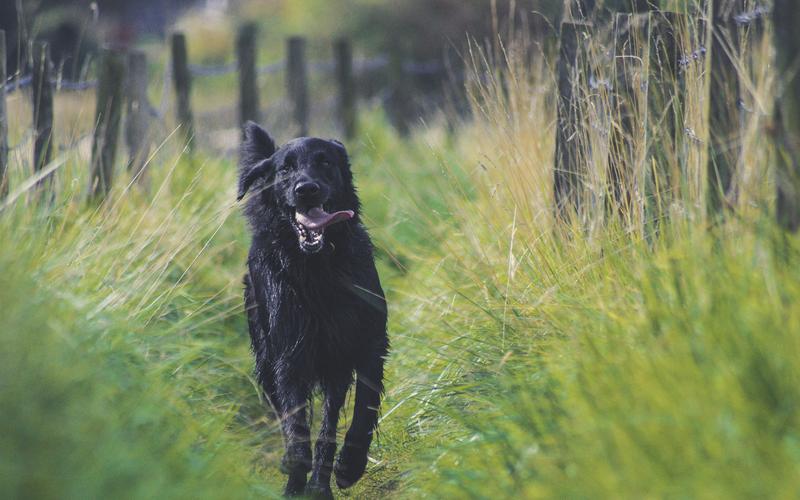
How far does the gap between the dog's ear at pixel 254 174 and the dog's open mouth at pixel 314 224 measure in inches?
14.8

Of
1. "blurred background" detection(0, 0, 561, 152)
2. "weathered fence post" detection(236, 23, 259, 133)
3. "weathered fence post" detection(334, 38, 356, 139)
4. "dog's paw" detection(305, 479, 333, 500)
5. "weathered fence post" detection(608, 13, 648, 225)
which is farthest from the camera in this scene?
"blurred background" detection(0, 0, 561, 152)

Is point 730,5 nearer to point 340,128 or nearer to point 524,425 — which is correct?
point 524,425

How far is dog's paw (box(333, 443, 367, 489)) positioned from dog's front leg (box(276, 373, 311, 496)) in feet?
0.45

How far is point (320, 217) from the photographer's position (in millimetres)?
3881

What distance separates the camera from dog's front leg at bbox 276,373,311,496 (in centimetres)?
358

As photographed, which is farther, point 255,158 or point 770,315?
point 255,158

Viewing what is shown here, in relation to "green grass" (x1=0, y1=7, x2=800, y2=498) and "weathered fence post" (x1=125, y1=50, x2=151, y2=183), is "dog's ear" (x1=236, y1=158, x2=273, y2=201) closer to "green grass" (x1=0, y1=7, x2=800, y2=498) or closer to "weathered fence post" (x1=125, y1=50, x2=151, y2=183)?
"green grass" (x1=0, y1=7, x2=800, y2=498)

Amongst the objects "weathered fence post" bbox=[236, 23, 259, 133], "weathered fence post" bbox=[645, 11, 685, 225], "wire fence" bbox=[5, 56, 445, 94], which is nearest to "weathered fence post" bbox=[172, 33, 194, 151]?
"wire fence" bbox=[5, 56, 445, 94]

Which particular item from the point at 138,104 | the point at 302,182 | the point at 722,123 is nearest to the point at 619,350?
the point at 722,123

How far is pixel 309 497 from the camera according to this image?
355 cm

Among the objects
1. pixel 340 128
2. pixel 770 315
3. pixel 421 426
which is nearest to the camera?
pixel 770 315

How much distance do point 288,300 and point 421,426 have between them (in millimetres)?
783

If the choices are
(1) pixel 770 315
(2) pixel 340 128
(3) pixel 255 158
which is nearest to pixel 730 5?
(1) pixel 770 315

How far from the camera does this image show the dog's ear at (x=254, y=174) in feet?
13.7
